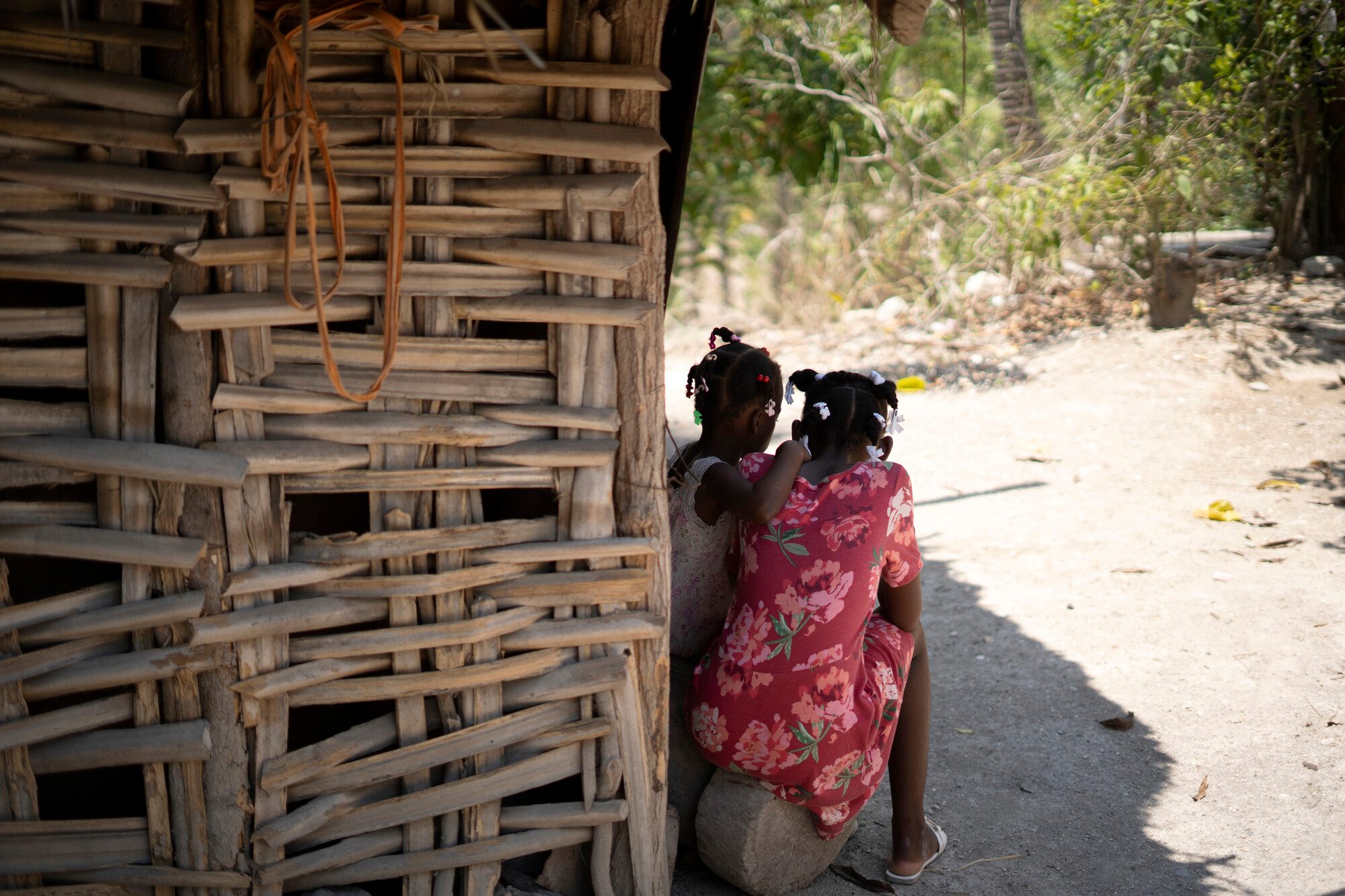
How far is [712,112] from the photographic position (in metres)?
7.79

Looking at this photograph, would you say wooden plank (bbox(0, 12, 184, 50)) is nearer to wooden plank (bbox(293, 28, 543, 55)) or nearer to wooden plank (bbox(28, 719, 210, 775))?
wooden plank (bbox(293, 28, 543, 55))

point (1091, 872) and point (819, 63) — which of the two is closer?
point (1091, 872)

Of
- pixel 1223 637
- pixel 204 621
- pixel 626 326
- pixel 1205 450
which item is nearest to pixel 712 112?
pixel 1205 450

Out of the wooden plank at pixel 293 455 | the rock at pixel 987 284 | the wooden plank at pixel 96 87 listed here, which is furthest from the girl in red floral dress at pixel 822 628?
the rock at pixel 987 284

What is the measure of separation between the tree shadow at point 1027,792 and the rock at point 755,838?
0.17 feet

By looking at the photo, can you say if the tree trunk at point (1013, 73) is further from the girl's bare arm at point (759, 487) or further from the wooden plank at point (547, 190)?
the wooden plank at point (547, 190)

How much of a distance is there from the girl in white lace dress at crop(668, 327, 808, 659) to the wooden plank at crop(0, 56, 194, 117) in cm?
125

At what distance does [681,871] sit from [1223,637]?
99.2 inches

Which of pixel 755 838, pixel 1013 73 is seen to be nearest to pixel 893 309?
pixel 1013 73

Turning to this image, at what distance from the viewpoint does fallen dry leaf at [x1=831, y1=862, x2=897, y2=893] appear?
2.75 m

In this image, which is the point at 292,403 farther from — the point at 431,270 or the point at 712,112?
Result: the point at 712,112

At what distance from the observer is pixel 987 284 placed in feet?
28.8

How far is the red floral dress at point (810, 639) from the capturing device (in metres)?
2.50

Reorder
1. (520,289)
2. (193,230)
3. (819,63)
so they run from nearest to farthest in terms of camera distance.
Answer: (193,230) → (520,289) → (819,63)
